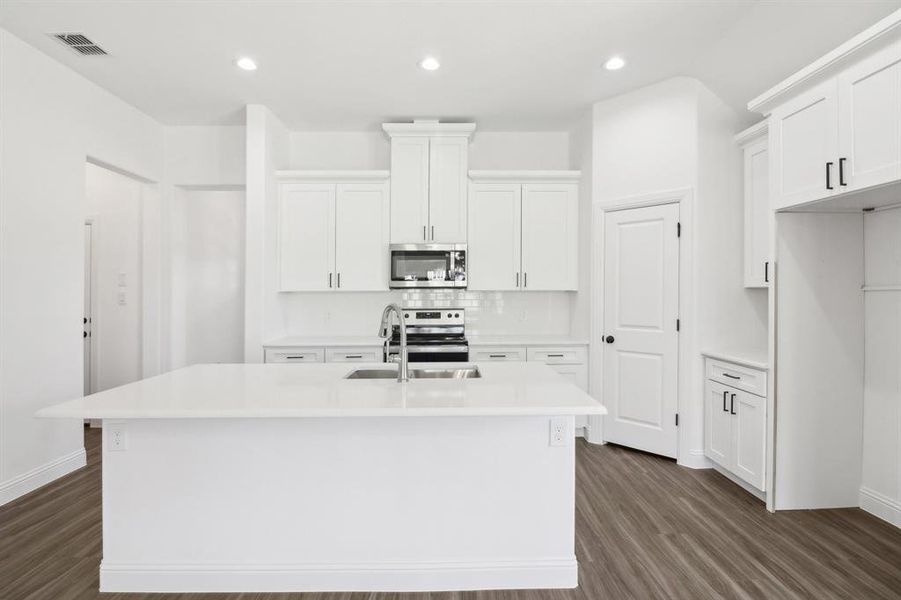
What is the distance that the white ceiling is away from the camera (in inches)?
106

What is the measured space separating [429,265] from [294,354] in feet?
4.78

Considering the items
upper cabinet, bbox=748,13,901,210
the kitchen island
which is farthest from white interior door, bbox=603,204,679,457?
the kitchen island

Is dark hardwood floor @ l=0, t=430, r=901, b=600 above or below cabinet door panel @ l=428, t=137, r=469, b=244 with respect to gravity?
below

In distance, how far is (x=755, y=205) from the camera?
3312mm

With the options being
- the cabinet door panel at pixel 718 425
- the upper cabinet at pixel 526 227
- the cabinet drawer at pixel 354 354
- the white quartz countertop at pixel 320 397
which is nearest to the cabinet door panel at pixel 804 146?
the cabinet door panel at pixel 718 425

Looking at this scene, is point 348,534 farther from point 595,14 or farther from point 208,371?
point 595,14

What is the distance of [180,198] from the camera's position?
15.4ft

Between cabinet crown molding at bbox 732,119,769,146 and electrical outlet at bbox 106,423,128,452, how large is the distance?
396 cm

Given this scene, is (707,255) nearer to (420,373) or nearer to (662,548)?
(662,548)

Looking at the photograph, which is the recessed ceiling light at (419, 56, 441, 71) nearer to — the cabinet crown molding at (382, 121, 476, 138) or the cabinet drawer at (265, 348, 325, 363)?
the cabinet crown molding at (382, 121, 476, 138)

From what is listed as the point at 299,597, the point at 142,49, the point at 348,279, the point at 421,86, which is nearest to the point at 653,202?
the point at 421,86

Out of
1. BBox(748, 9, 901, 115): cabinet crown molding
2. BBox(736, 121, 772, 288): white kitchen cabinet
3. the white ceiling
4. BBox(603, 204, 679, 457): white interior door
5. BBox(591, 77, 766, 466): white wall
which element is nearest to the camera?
BBox(748, 9, 901, 115): cabinet crown molding

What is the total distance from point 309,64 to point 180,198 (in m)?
2.29

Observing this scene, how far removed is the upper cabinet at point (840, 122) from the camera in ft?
6.55
